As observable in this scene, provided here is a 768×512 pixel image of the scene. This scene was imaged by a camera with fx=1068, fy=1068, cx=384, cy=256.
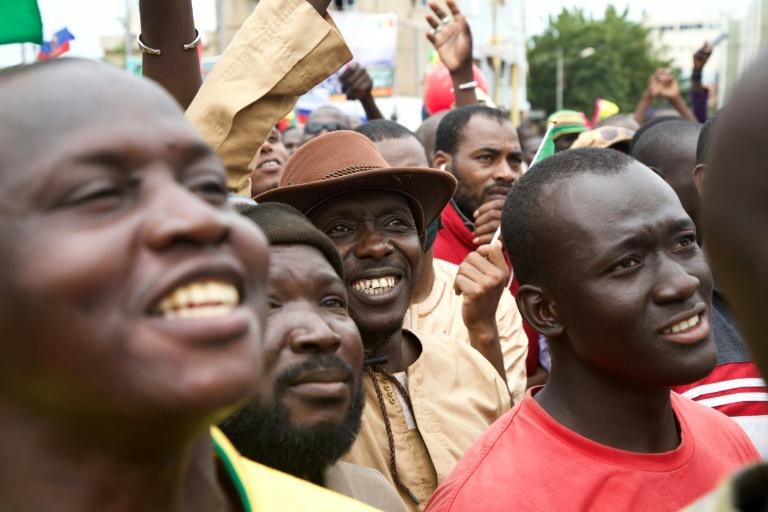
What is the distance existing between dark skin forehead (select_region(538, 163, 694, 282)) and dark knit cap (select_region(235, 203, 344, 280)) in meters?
0.57

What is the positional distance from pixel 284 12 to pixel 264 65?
0.17 m

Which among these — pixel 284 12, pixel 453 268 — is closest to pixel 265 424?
pixel 284 12

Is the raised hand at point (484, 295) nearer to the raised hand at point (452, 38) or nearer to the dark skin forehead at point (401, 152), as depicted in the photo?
the dark skin forehead at point (401, 152)

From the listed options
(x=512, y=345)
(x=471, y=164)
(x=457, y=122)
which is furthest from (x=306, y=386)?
(x=457, y=122)

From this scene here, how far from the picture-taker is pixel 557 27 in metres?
64.5

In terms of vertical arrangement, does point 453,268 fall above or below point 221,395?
below

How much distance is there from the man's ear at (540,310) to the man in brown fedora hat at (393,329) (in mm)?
477

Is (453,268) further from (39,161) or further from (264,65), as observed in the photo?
(39,161)

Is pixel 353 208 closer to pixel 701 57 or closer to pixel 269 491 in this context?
pixel 269 491

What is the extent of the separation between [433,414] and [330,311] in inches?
27.5

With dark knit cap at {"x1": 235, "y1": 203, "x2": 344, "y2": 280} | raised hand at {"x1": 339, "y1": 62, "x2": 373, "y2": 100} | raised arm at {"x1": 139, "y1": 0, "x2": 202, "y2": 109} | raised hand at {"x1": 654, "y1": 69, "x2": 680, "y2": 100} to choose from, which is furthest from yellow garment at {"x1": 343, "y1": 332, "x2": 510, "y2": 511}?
raised hand at {"x1": 654, "y1": 69, "x2": 680, "y2": 100}

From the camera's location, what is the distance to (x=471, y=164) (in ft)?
19.1

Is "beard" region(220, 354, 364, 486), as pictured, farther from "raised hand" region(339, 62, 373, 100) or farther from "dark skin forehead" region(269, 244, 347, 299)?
"raised hand" region(339, 62, 373, 100)

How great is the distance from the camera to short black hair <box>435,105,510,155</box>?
589 cm
